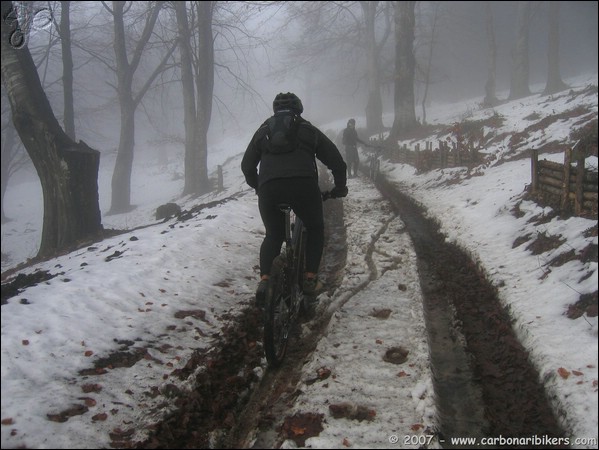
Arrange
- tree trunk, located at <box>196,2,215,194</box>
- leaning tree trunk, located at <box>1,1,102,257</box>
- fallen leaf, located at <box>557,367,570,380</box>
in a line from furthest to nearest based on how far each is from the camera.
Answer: tree trunk, located at <box>196,2,215,194</box> < leaning tree trunk, located at <box>1,1,102,257</box> < fallen leaf, located at <box>557,367,570,380</box>

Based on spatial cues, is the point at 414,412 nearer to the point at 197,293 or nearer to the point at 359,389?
the point at 359,389

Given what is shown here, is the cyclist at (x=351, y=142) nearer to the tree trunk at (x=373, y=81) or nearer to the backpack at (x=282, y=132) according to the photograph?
the backpack at (x=282, y=132)

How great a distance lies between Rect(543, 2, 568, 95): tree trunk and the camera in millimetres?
23656

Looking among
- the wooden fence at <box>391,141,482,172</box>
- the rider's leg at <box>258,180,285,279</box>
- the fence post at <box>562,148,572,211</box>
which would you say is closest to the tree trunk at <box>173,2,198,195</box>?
the wooden fence at <box>391,141,482,172</box>

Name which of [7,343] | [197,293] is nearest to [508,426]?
[197,293]

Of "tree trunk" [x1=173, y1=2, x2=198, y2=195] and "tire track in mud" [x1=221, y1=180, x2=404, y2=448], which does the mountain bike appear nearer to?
"tire track in mud" [x1=221, y1=180, x2=404, y2=448]

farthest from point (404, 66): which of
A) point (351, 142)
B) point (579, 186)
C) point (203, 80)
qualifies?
point (579, 186)

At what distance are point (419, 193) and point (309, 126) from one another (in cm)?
749

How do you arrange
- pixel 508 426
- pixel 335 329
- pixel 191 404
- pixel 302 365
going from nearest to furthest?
pixel 508 426 → pixel 191 404 → pixel 302 365 → pixel 335 329

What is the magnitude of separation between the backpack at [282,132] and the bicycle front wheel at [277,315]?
1039 mm

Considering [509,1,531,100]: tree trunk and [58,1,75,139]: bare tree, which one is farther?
[509,1,531,100]: tree trunk

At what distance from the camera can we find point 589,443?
104 inches

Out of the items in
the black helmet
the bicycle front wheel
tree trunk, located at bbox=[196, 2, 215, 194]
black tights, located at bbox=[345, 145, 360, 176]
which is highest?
tree trunk, located at bbox=[196, 2, 215, 194]

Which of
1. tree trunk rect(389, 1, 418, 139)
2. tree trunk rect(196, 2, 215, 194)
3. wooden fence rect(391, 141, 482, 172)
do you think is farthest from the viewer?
tree trunk rect(389, 1, 418, 139)
